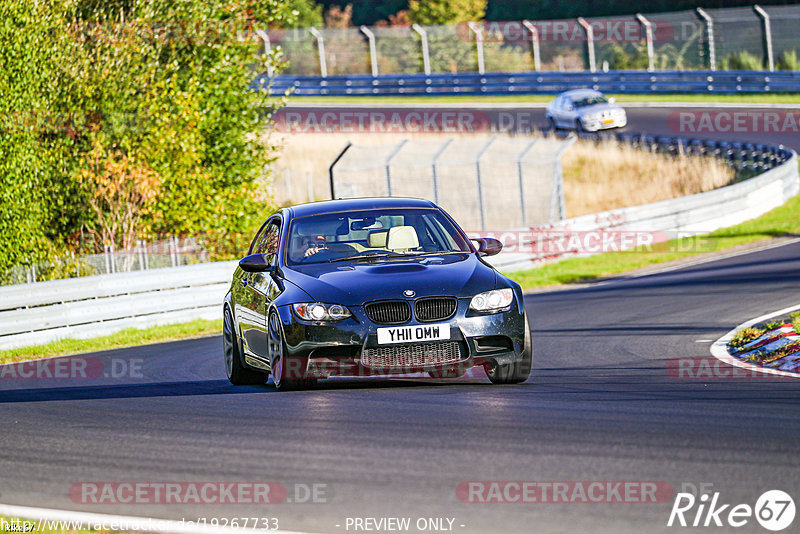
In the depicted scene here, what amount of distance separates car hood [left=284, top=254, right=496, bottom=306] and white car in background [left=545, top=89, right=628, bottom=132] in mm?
31517

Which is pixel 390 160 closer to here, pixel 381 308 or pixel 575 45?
pixel 381 308

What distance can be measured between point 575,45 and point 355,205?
44.1 metres

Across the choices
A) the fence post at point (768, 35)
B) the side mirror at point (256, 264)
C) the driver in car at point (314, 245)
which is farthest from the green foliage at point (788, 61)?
the side mirror at point (256, 264)

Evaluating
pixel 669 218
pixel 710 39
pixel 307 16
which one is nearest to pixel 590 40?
pixel 710 39

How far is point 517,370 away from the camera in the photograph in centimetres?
951

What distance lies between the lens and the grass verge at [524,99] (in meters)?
44.1

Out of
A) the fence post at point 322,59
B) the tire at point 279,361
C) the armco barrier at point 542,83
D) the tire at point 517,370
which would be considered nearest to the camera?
the tire at point 279,361

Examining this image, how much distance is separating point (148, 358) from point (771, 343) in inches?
282

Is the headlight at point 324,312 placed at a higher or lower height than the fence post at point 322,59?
higher

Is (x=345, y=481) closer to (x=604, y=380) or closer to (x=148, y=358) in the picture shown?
(x=604, y=380)

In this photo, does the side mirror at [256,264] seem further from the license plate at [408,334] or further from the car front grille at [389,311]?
the license plate at [408,334]

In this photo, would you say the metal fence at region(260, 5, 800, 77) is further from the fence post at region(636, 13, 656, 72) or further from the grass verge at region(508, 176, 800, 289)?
the grass verge at region(508, 176, 800, 289)

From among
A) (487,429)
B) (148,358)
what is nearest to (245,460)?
(487,429)

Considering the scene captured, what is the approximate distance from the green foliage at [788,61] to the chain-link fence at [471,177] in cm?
1387
